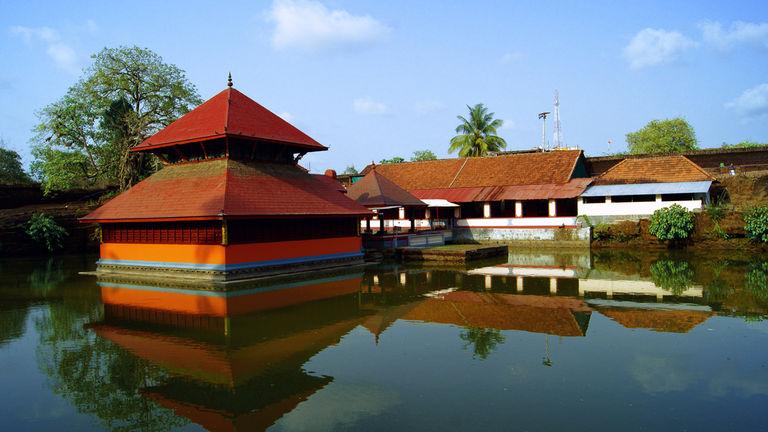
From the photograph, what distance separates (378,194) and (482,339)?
15462mm

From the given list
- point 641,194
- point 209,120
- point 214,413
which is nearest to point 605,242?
point 641,194

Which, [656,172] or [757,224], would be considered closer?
[757,224]

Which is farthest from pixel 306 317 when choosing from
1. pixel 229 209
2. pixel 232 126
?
pixel 232 126

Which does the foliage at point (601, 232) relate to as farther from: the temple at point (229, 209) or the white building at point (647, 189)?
the temple at point (229, 209)

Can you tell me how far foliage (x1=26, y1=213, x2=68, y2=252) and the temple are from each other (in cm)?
976

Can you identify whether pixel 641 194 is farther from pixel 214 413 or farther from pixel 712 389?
pixel 214 413

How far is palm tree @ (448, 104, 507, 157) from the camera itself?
136 ft

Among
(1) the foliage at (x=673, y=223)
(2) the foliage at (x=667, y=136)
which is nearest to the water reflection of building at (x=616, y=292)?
(1) the foliage at (x=673, y=223)

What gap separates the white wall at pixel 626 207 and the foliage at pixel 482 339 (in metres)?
19.5

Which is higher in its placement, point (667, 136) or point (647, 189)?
point (667, 136)

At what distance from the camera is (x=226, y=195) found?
16.3 metres

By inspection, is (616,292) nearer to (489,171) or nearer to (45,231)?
(489,171)

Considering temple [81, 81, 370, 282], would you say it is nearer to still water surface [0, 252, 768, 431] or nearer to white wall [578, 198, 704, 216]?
still water surface [0, 252, 768, 431]

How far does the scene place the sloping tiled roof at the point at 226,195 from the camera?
16.4 m
